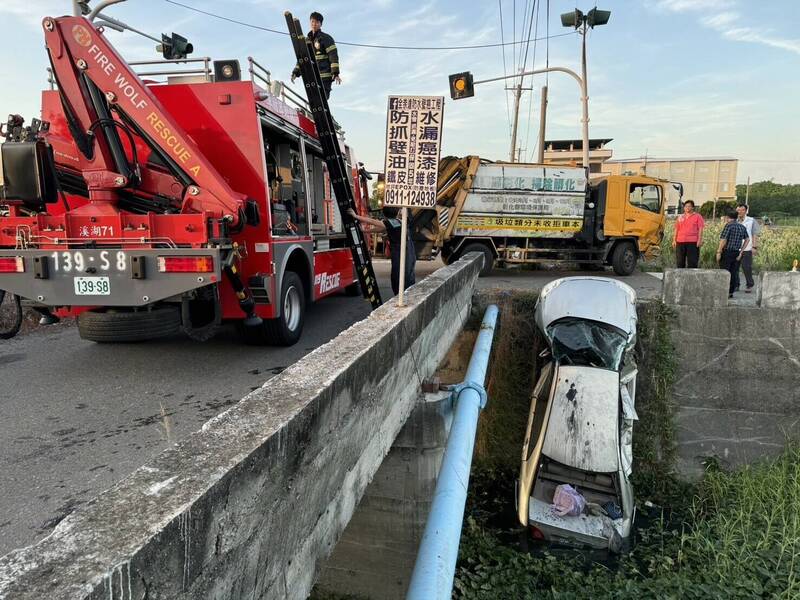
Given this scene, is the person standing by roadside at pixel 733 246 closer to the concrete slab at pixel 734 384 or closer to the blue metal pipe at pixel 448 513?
the concrete slab at pixel 734 384

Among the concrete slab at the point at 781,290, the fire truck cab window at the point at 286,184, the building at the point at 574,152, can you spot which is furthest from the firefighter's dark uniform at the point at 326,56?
the building at the point at 574,152

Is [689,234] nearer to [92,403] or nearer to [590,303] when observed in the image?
[590,303]

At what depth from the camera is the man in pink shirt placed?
10156mm

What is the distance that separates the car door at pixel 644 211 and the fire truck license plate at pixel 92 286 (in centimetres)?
1130

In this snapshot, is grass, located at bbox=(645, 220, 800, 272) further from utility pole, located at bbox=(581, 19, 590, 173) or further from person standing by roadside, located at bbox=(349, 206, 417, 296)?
person standing by roadside, located at bbox=(349, 206, 417, 296)

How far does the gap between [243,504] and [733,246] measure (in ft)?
33.1

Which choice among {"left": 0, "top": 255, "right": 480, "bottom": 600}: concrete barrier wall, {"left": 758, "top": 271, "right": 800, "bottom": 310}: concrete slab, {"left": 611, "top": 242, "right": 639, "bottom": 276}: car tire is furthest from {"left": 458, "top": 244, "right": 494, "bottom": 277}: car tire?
{"left": 0, "top": 255, "right": 480, "bottom": 600}: concrete barrier wall

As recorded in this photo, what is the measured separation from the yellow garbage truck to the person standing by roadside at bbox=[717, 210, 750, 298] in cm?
327

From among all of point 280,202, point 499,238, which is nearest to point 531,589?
point 280,202

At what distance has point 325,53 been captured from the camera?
7906mm

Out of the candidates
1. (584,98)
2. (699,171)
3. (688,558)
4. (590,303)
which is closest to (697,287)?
(590,303)

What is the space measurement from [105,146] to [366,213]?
5.82 m

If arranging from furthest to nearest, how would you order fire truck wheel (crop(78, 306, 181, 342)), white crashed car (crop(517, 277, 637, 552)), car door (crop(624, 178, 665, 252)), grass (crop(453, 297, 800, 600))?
car door (crop(624, 178, 665, 252)) → white crashed car (crop(517, 277, 637, 552)) → fire truck wheel (crop(78, 306, 181, 342)) → grass (crop(453, 297, 800, 600))

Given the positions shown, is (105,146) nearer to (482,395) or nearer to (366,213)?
(482,395)
